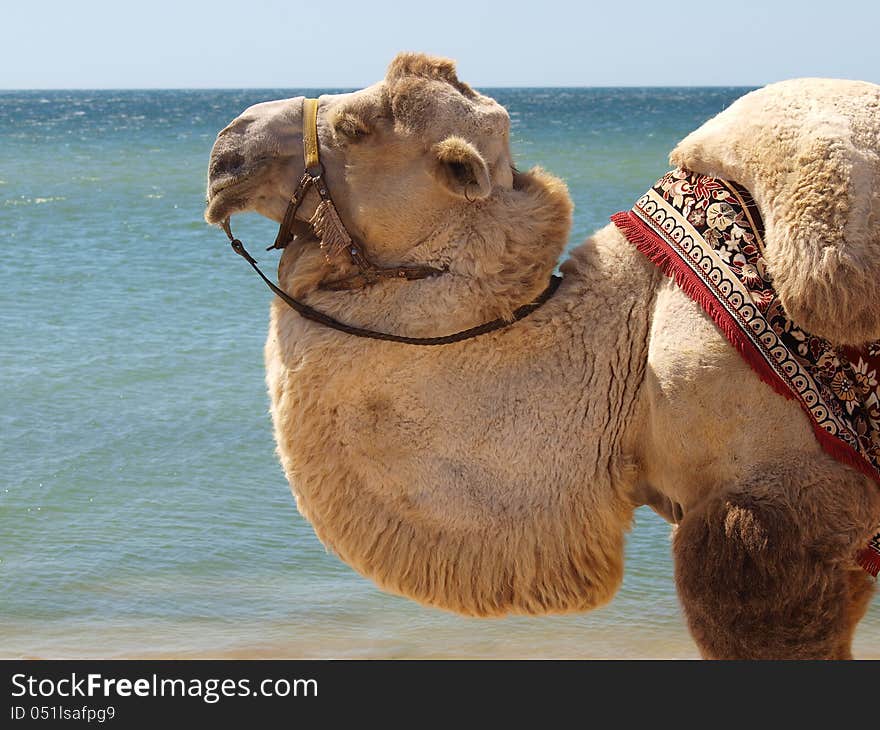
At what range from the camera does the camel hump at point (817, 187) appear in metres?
2.06

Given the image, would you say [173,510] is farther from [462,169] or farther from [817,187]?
[817,187]

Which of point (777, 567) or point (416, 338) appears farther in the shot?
point (416, 338)

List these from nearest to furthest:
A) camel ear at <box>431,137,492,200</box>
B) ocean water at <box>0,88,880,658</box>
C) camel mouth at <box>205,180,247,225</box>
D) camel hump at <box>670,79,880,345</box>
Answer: camel hump at <box>670,79,880,345</box>
camel ear at <box>431,137,492,200</box>
camel mouth at <box>205,180,247,225</box>
ocean water at <box>0,88,880,658</box>

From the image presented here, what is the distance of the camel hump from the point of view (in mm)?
2064

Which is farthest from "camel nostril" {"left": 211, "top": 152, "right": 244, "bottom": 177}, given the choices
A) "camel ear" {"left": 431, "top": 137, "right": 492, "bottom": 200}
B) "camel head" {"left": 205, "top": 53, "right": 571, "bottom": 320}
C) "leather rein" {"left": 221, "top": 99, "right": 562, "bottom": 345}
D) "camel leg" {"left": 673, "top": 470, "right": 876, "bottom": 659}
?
"camel leg" {"left": 673, "top": 470, "right": 876, "bottom": 659}

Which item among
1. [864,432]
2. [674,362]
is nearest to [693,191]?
[674,362]

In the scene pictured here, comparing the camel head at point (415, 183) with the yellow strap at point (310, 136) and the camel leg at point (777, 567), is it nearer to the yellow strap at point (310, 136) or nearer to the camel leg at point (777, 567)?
the yellow strap at point (310, 136)

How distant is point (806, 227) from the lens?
210 centimetres

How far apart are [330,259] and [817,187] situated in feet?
2.84

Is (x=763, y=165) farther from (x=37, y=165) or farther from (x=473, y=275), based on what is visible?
(x=37, y=165)

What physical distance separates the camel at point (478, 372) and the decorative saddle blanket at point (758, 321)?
41mm

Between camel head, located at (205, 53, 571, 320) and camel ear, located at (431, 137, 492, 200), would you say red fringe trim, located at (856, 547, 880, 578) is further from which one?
camel ear, located at (431, 137, 492, 200)

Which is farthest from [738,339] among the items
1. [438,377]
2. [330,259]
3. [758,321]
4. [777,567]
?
[330,259]

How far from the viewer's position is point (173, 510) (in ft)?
18.4
